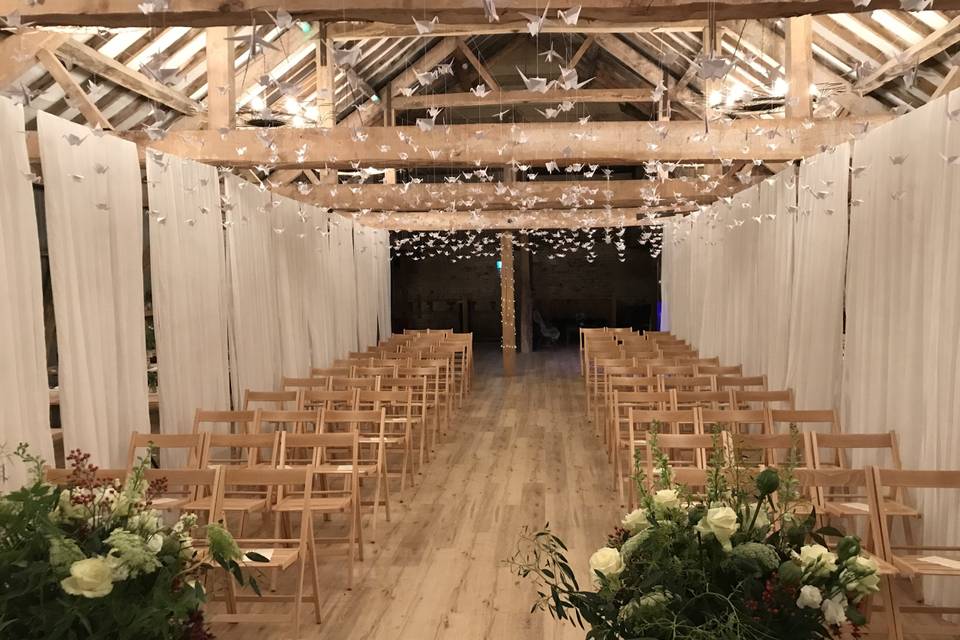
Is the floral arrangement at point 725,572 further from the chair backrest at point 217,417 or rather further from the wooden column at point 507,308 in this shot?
the wooden column at point 507,308

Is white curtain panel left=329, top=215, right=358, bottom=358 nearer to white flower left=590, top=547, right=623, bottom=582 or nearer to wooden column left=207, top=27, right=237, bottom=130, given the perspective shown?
wooden column left=207, top=27, right=237, bottom=130

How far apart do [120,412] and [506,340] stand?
11.2 metres

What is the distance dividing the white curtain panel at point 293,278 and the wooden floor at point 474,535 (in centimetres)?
193

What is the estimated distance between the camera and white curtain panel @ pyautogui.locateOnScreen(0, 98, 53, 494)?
3859mm

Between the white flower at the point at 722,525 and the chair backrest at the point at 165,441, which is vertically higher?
the white flower at the point at 722,525

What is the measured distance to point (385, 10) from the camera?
3904 mm

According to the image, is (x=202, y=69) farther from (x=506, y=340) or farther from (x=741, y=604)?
(x=741, y=604)

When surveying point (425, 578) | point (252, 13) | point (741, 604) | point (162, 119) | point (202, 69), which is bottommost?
point (425, 578)

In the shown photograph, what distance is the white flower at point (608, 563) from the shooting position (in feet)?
5.57

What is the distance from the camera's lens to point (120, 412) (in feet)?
16.5

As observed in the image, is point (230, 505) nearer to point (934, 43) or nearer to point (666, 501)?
point (666, 501)

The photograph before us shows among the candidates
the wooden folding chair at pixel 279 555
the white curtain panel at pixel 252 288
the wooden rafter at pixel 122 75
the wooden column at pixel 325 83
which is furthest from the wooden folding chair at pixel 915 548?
the wooden column at pixel 325 83

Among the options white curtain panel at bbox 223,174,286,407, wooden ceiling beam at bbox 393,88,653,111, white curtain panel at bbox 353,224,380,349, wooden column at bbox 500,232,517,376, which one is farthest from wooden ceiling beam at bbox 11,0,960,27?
wooden column at bbox 500,232,517,376

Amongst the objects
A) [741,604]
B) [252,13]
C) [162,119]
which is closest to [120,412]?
[162,119]
